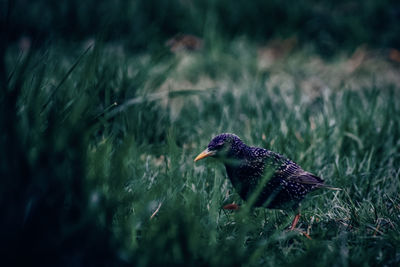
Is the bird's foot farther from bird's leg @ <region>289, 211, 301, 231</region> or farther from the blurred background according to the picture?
bird's leg @ <region>289, 211, 301, 231</region>

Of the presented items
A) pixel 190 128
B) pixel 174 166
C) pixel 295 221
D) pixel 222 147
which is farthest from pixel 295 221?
pixel 190 128

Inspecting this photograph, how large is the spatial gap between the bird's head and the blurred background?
0.16m

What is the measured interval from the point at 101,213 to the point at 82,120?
1.50ft

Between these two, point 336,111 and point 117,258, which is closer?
point 117,258

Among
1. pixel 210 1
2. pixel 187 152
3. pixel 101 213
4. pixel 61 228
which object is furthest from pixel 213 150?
pixel 210 1

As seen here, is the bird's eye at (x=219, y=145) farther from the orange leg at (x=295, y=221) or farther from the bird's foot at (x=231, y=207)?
the orange leg at (x=295, y=221)

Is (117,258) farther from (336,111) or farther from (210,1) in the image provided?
(210,1)

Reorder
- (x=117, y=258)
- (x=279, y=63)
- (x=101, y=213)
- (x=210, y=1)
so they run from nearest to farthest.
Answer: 1. (x=117, y=258)
2. (x=101, y=213)
3. (x=279, y=63)
4. (x=210, y=1)

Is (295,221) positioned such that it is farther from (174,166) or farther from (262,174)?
(174,166)

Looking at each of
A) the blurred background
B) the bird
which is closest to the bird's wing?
the bird

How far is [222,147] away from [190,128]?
112 cm

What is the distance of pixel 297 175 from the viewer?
2912 mm

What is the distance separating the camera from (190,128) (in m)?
4.03

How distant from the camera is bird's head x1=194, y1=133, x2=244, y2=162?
115 inches
